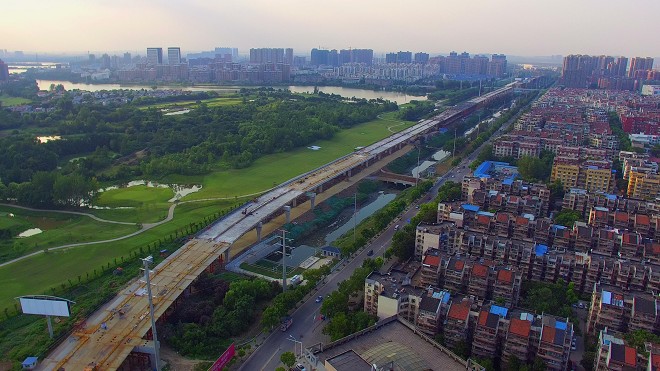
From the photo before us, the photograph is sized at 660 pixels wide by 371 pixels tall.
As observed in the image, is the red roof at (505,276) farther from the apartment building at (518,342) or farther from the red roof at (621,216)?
the red roof at (621,216)

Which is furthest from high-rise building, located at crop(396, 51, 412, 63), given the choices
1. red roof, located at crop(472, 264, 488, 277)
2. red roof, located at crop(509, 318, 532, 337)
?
red roof, located at crop(509, 318, 532, 337)

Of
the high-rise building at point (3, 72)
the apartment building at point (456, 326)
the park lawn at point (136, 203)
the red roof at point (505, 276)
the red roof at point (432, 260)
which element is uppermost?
the high-rise building at point (3, 72)

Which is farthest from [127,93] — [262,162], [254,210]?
[254,210]

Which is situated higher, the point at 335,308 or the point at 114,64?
the point at 114,64

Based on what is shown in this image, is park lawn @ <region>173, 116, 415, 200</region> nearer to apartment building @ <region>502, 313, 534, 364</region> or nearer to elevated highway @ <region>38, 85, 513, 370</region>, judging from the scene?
elevated highway @ <region>38, 85, 513, 370</region>

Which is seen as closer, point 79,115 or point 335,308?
point 335,308

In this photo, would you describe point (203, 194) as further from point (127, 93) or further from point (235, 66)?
point (235, 66)

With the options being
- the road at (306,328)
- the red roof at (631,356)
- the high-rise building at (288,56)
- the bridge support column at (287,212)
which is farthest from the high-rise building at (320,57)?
the red roof at (631,356)
